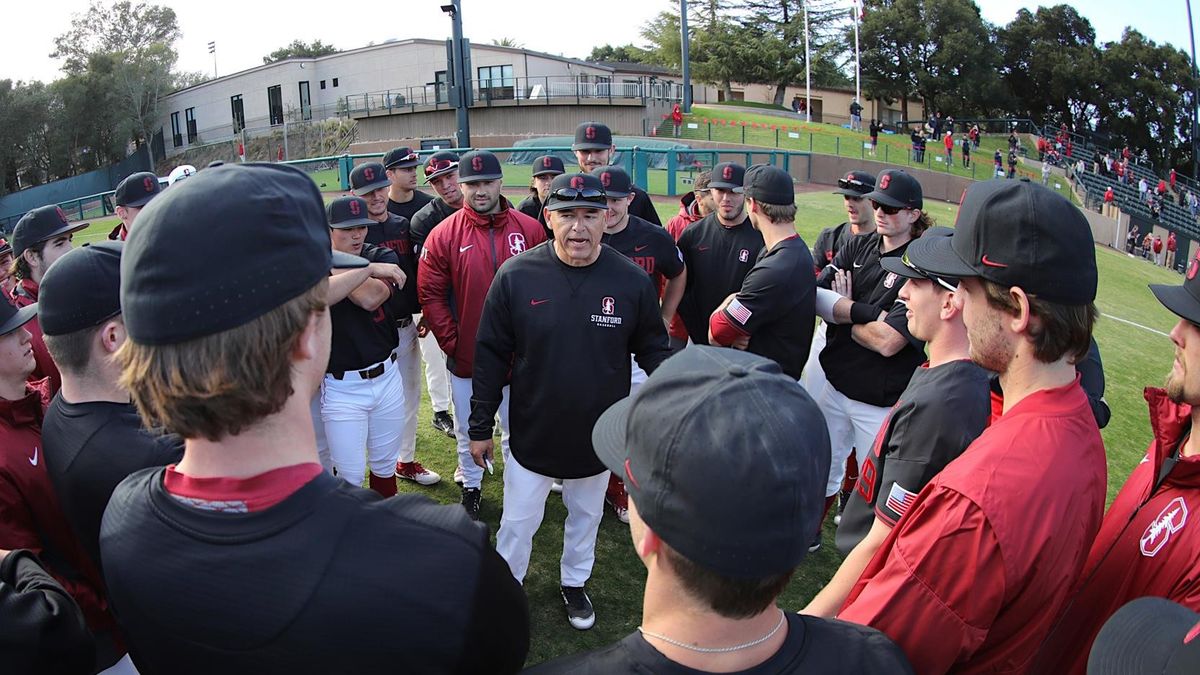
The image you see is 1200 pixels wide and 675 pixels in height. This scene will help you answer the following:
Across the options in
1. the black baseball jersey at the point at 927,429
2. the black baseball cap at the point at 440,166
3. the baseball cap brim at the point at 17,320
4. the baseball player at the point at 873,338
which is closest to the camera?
the black baseball jersey at the point at 927,429

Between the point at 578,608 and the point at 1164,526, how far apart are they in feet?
9.36

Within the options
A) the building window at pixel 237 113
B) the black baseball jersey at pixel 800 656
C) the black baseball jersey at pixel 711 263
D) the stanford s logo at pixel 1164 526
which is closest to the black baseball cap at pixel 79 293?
the black baseball jersey at pixel 800 656

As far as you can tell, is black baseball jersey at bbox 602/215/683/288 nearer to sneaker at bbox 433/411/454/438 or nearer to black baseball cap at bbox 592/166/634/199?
black baseball cap at bbox 592/166/634/199

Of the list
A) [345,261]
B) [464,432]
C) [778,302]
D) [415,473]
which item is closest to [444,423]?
[415,473]

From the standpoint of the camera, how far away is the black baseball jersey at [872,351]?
4629 mm

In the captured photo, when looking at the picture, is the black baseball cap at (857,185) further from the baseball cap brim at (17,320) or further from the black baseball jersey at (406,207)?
the baseball cap brim at (17,320)

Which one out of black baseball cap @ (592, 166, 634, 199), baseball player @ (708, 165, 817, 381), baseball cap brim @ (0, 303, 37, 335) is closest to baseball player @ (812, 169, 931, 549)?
baseball player @ (708, 165, 817, 381)

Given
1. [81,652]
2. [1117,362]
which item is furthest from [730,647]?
[1117,362]

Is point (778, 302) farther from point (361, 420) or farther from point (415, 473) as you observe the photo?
point (415, 473)

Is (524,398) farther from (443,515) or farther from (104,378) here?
(443,515)

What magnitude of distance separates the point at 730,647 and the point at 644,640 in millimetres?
158

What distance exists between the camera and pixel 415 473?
5.81 m

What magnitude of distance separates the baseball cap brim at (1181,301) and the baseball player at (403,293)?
4640 mm

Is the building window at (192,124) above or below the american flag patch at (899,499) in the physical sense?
above
